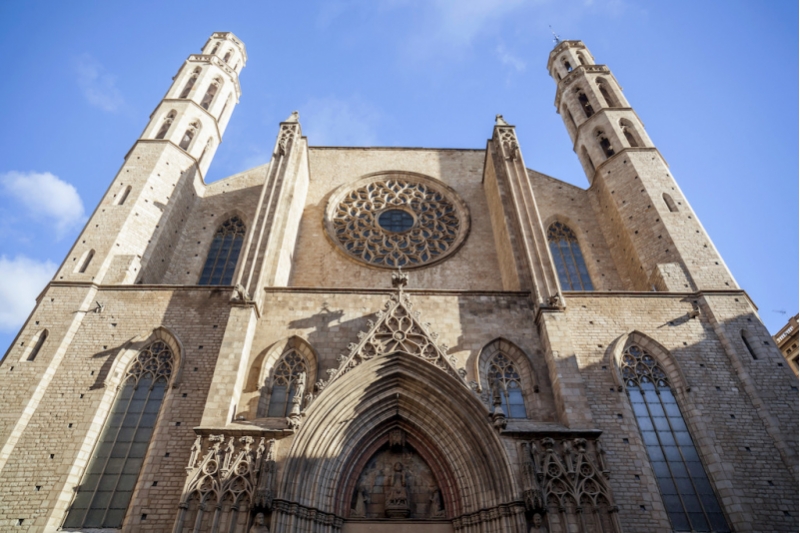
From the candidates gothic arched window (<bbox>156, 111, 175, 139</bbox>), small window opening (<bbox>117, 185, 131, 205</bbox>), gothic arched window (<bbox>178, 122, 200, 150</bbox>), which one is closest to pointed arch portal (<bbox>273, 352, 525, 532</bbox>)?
small window opening (<bbox>117, 185, 131, 205</bbox>)

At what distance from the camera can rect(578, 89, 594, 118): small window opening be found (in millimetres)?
20156

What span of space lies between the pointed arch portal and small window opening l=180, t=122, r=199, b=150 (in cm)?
1192

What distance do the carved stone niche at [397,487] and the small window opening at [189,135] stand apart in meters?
13.1

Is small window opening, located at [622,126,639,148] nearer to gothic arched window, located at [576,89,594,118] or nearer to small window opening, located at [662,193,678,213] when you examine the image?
gothic arched window, located at [576,89,594,118]

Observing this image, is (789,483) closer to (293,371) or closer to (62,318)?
(293,371)

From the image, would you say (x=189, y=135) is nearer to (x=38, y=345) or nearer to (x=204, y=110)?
(x=204, y=110)

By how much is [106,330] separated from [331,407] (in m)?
5.95

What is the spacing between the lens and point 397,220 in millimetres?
17828

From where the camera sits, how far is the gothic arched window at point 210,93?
20.1 metres

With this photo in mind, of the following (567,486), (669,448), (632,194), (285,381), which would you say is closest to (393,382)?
(285,381)

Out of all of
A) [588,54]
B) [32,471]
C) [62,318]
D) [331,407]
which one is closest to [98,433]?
[32,471]

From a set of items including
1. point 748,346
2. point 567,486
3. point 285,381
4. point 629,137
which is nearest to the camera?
point 567,486

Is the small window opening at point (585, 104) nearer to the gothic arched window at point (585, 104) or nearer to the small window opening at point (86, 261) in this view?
the gothic arched window at point (585, 104)

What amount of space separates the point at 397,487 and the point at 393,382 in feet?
6.80
